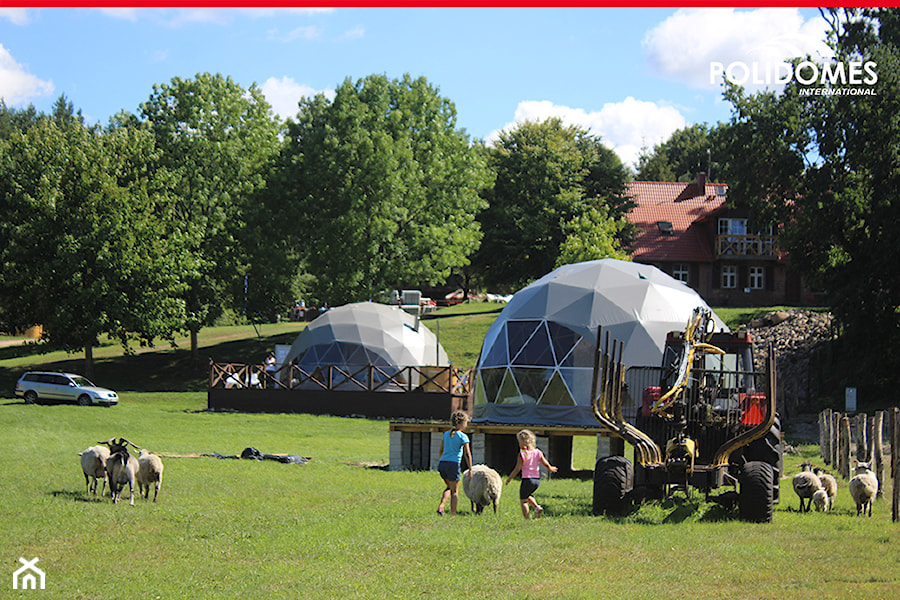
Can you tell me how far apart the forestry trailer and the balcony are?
47.0 metres

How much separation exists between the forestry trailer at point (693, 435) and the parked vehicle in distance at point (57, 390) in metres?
28.1

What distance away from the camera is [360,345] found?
3922 cm

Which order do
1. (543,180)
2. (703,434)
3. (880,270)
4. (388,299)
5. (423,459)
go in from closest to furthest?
1. (703,434)
2. (423,459)
3. (880,270)
4. (388,299)
5. (543,180)

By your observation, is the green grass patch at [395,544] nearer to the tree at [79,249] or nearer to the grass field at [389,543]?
the grass field at [389,543]

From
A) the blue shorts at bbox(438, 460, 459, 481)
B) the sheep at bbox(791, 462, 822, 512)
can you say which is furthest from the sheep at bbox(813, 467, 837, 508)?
the blue shorts at bbox(438, 460, 459, 481)

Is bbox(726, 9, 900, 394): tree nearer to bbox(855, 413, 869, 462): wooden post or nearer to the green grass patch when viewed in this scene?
bbox(855, 413, 869, 462): wooden post

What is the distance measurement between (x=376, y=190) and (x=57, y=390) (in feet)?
58.4

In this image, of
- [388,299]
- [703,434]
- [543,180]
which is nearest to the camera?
[703,434]

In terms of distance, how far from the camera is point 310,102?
185 feet

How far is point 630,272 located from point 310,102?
32673 mm

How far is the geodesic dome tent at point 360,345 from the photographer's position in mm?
38781

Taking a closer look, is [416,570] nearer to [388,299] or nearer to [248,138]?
[388,299]

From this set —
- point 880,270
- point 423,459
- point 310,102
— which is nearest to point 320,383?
point 423,459

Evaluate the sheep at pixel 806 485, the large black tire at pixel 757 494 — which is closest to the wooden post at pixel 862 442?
the sheep at pixel 806 485
